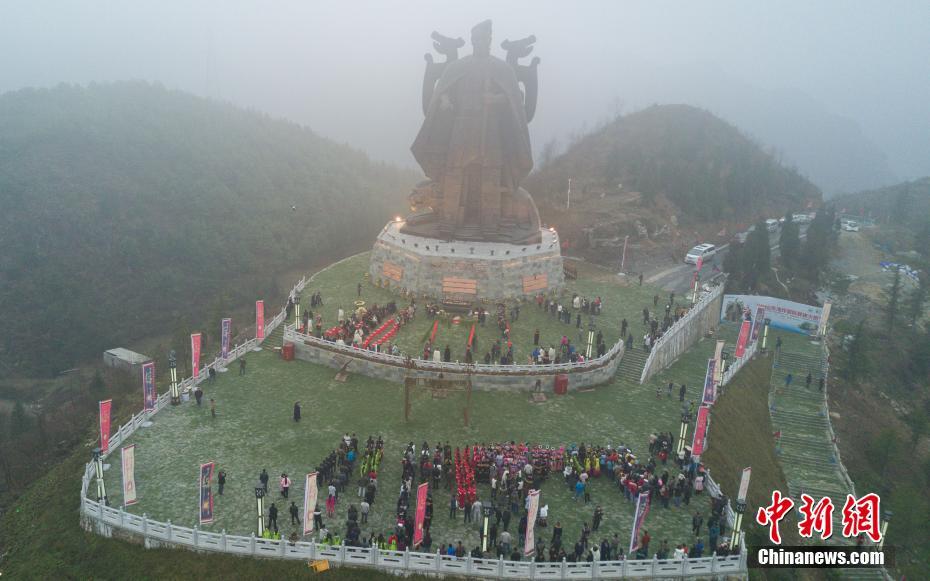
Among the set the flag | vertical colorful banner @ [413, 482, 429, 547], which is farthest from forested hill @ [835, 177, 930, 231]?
vertical colorful banner @ [413, 482, 429, 547]

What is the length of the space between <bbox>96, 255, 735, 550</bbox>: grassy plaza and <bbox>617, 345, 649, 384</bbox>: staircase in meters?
0.58

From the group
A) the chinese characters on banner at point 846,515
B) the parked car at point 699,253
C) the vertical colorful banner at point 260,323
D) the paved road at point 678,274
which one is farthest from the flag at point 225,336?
the parked car at point 699,253

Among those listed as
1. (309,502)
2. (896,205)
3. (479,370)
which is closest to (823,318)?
(479,370)

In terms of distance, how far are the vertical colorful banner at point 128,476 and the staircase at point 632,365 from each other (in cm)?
2068

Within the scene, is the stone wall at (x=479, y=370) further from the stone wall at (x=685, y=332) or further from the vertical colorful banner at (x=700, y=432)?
the vertical colorful banner at (x=700, y=432)

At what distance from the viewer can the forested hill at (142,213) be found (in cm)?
5541

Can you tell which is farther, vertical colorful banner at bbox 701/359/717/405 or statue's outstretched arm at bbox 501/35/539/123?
statue's outstretched arm at bbox 501/35/539/123

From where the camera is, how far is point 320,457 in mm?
22984

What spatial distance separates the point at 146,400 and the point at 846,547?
26047mm

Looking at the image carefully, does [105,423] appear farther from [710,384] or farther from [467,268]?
[710,384]

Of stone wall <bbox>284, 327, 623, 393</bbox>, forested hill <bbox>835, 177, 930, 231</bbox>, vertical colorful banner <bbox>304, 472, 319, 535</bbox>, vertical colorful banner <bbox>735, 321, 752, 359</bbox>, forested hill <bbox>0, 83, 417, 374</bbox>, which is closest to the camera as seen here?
vertical colorful banner <bbox>304, 472, 319, 535</bbox>

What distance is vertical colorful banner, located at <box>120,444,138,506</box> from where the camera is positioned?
19.2 meters

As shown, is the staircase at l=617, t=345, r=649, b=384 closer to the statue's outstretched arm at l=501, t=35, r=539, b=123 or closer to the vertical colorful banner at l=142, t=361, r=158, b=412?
the statue's outstretched arm at l=501, t=35, r=539, b=123

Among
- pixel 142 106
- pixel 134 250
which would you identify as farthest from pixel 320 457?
pixel 142 106
